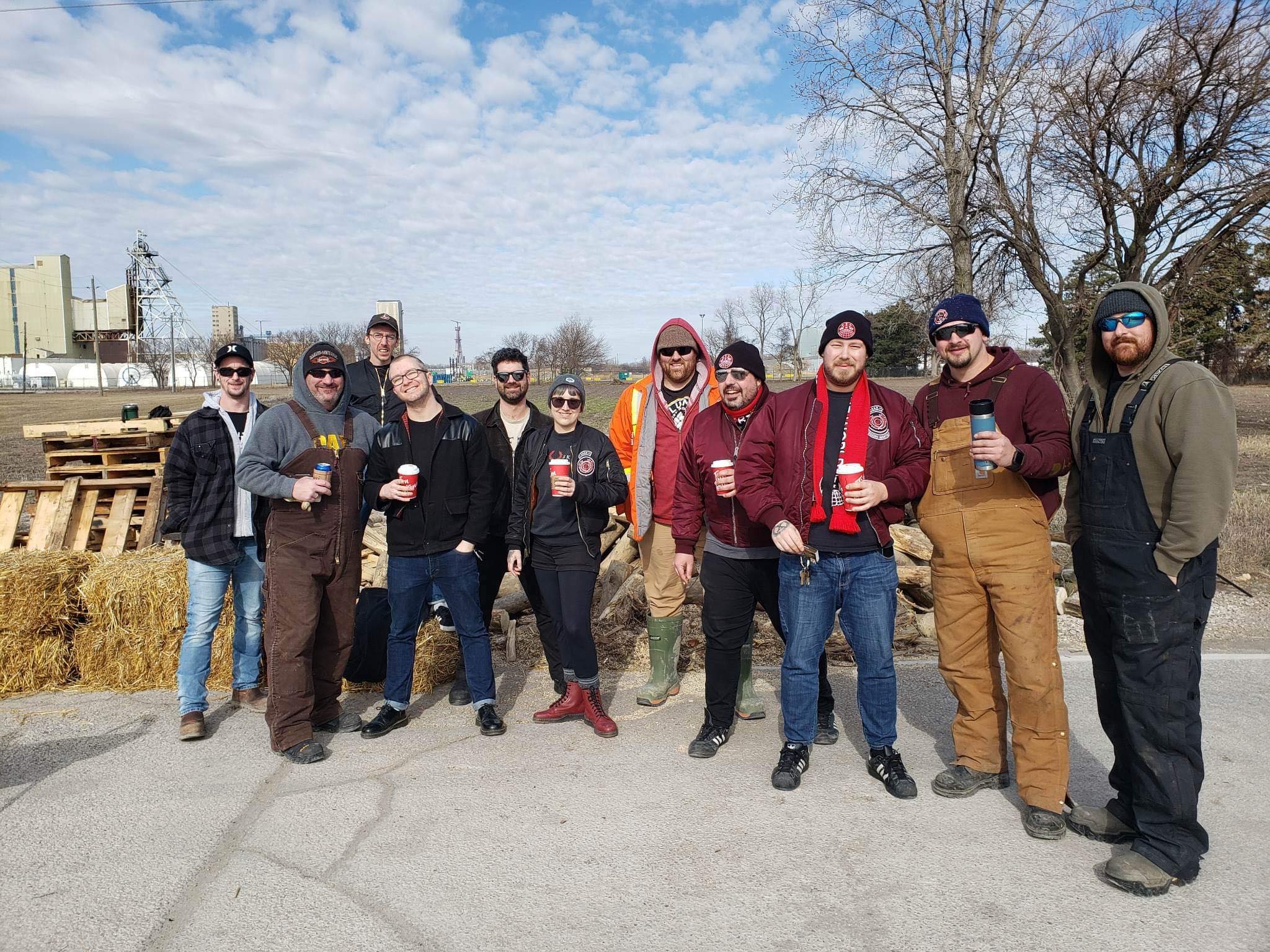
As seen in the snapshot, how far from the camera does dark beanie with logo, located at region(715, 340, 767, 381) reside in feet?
13.6

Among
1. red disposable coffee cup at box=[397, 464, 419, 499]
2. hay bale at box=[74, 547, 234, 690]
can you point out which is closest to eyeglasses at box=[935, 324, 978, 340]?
red disposable coffee cup at box=[397, 464, 419, 499]

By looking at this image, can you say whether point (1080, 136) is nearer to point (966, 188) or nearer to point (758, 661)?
point (966, 188)

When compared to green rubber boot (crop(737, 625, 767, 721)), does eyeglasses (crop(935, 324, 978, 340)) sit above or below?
above

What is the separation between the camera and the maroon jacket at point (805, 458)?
367cm

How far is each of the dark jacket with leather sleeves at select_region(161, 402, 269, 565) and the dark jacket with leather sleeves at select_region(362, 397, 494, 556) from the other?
712 mm

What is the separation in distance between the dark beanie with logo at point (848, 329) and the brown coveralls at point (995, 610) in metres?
0.39

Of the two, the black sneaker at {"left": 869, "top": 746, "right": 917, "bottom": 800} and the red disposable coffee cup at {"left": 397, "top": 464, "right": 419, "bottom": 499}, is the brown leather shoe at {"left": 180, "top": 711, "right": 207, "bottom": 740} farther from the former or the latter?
the black sneaker at {"left": 869, "top": 746, "right": 917, "bottom": 800}

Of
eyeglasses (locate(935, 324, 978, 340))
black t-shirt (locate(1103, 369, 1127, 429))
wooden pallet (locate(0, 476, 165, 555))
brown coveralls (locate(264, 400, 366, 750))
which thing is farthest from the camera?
wooden pallet (locate(0, 476, 165, 555))

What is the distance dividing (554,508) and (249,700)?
221cm

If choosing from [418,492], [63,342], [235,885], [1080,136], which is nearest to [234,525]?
[418,492]

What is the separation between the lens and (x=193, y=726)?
4316mm

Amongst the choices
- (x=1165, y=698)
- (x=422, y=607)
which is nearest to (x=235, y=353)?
(x=422, y=607)

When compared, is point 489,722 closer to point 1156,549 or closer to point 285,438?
point 285,438

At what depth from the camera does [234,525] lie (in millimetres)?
4562
